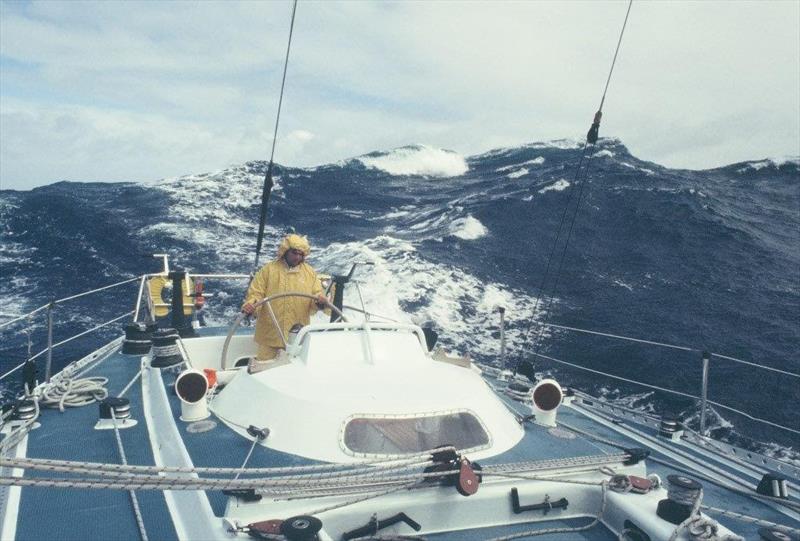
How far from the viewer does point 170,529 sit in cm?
287

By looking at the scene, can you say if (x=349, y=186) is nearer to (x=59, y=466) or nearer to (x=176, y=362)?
(x=176, y=362)

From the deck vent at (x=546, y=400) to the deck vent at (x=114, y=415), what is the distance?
3391 mm

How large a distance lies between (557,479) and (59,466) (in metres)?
2.61

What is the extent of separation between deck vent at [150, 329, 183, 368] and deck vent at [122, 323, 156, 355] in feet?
4.49

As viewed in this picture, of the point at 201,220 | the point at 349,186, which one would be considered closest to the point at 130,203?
the point at 201,220

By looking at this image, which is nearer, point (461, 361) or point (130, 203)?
point (461, 361)

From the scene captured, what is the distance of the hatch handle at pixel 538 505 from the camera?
10.4 ft

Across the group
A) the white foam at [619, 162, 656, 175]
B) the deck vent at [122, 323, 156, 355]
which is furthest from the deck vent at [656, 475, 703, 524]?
the white foam at [619, 162, 656, 175]

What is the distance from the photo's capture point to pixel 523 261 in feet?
59.9

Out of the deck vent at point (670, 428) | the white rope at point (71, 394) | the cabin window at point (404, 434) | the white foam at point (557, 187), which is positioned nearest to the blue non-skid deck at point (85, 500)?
the white rope at point (71, 394)

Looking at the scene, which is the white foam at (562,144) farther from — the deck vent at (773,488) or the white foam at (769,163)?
the deck vent at (773,488)

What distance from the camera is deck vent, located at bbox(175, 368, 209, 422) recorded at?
4.05m

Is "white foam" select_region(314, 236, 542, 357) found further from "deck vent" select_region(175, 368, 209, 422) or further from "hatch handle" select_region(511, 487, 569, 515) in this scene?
"hatch handle" select_region(511, 487, 569, 515)

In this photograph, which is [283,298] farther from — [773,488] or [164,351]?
[773,488]
